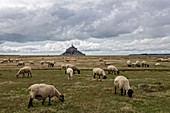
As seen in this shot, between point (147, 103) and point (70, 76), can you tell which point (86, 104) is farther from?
point (70, 76)

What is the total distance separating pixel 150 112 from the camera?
12078mm

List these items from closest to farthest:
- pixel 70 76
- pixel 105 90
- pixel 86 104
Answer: pixel 86 104 → pixel 105 90 → pixel 70 76

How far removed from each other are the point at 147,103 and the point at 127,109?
333cm

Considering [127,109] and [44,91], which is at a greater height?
[44,91]

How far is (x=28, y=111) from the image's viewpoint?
12.1 m

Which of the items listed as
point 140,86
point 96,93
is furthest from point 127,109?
point 140,86

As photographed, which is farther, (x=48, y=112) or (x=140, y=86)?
(x=140, y=86)

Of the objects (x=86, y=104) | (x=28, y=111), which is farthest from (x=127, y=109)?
(x=28, y=111)

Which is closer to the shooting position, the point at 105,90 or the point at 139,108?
the point at 139,108

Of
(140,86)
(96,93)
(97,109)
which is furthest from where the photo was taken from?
(140,86)

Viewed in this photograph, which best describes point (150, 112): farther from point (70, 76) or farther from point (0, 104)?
point (70, 76)

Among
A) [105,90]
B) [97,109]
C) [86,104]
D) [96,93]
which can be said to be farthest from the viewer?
[105,90]

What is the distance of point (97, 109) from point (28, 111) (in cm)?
615

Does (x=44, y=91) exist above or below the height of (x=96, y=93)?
above
